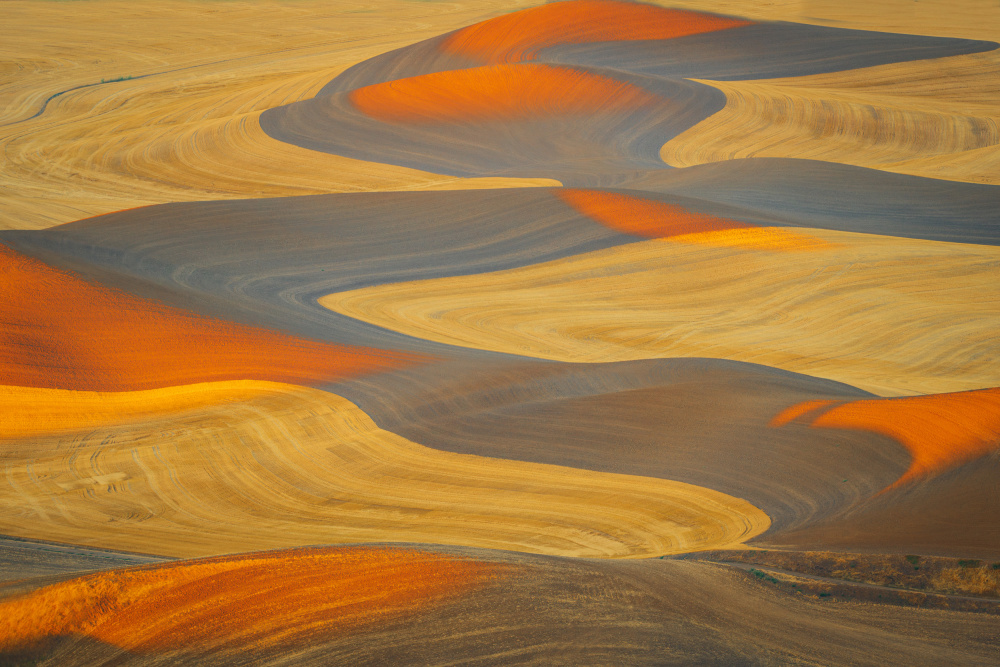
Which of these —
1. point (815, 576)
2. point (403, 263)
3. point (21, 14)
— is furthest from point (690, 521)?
point (21, 14)

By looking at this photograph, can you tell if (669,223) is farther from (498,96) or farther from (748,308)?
(498,96)

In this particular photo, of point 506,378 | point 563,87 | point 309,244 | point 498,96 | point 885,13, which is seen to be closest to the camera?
point 506,378

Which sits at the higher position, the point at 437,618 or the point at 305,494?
the point at 437,618

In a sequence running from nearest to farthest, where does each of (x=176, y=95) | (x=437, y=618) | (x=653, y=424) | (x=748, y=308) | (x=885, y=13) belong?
1. (x=437, y=618)
2. (x=653, y=424)
3. (x=748, y=308)
4. (x=176, y=95)
5. (x=885, y=13)

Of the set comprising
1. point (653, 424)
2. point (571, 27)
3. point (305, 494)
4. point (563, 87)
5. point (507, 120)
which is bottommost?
point (305, 494)

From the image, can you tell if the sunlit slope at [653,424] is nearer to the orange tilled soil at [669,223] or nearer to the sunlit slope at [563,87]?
the orange tilled soil at [669,223]

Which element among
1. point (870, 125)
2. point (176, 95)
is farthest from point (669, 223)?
point (176, 95)

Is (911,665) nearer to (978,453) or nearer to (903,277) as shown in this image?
(978,453)
